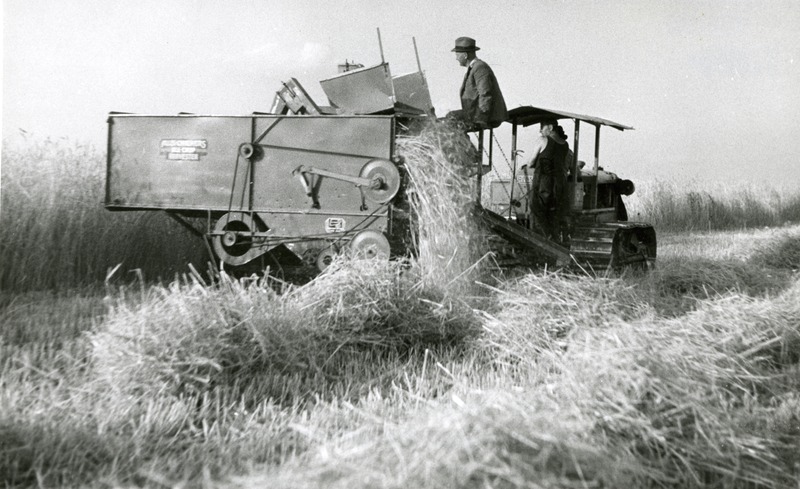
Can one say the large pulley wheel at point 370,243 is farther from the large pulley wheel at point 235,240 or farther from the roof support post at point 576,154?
the roof support post at point 576,154

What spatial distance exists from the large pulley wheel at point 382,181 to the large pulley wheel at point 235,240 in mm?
1236

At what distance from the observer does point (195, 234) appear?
24.8 feet

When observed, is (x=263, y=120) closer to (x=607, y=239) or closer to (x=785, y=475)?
(x=607, y=239)

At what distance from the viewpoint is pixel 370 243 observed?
251 inches

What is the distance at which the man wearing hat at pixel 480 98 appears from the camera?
726 cm

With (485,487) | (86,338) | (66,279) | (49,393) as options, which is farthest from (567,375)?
(66,279)

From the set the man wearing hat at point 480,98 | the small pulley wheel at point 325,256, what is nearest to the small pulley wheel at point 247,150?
the small pulley wheel at point 325,256

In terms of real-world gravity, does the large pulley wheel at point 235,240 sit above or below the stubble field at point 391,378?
above

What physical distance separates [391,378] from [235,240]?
3124mm

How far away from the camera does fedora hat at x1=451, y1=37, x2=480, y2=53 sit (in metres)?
7.59

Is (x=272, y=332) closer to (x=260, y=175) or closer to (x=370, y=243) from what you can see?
(x=370, y=243)

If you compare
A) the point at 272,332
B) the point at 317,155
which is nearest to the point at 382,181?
the point at 317,155

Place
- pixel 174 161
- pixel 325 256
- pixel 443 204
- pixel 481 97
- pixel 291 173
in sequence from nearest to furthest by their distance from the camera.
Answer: pixel 443 204 → pixel 325 256 → pixel 291 173 → pixel 174 161 → pixel 481 97

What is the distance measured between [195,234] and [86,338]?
322 centimetres
